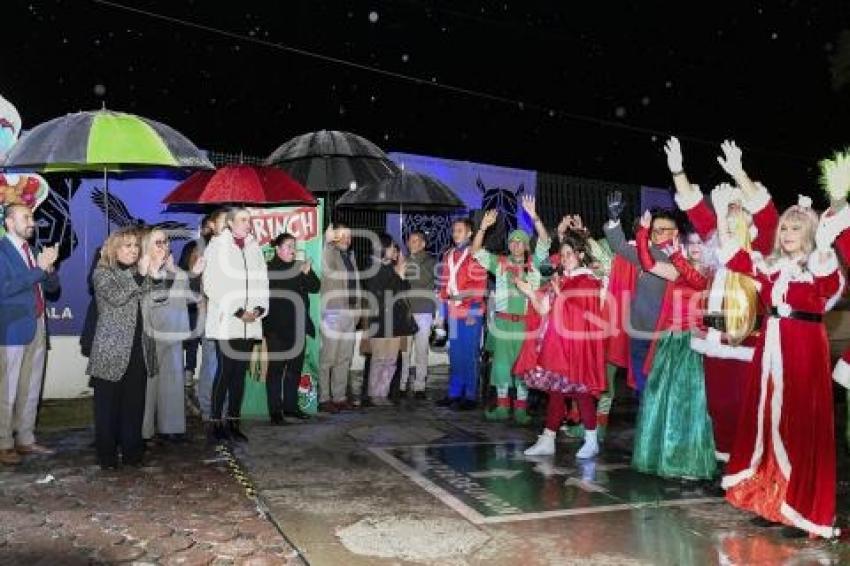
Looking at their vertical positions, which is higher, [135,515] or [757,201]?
[757,201]

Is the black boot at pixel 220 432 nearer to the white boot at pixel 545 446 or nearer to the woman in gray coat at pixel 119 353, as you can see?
the woman in gray coat at pixel 119 353

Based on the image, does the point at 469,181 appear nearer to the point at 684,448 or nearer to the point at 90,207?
the point at 90,207

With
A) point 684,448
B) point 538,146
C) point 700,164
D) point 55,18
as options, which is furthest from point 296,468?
point 700,164

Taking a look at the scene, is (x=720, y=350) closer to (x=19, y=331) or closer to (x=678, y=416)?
(x=678, y=416)

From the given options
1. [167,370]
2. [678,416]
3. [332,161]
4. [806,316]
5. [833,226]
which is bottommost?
[678,416]

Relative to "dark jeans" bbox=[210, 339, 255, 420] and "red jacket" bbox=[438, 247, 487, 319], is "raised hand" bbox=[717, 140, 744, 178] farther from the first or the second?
"dark jeans" bbox=[210, 339, 255, 420]

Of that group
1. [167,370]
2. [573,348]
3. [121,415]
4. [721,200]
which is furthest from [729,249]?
[167,370]

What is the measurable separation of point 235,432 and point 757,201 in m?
4.70

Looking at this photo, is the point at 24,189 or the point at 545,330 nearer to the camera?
the point at 545,330

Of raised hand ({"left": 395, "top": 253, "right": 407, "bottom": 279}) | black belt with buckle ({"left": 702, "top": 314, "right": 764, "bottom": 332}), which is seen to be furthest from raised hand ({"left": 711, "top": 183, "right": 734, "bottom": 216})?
raised hand ({"left": 395, "top": 253, "right": 407, "bottom": 279})

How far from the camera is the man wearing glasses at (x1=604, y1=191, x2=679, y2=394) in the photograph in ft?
21.1

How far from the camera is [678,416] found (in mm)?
5984

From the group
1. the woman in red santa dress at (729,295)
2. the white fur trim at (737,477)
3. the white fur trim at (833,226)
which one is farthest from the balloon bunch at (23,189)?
the white fur trim at (833,226)

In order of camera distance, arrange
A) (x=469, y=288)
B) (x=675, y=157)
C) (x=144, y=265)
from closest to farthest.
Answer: (x=675, y=157), (x=144, y=265), (x=469, y=288)
